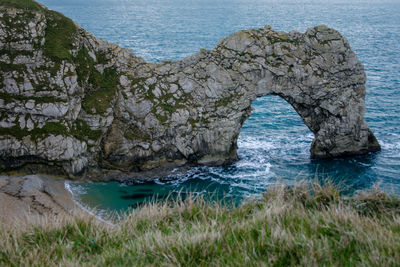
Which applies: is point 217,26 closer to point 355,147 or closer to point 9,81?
point 355,147

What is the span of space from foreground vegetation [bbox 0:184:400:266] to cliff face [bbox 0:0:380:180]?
65.6 feet

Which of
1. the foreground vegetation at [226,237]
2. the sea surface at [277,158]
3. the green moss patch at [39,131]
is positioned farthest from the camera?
the sea surface at [277,158]

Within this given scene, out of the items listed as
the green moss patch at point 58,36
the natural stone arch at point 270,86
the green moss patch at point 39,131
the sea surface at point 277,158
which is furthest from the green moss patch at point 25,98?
the natural stone arch at point 270,86

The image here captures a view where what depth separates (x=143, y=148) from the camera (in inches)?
1204

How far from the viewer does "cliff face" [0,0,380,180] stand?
2759cm

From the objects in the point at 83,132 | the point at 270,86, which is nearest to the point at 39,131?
the point at 83,132

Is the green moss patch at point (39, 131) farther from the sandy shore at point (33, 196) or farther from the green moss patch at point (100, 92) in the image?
the sandy shore at point (33, 196)

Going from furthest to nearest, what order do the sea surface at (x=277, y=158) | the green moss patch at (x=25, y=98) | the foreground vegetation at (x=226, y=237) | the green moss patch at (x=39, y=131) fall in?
the sea surface at (x=277, y=158) < the green moss patch at (x=25, y=98) < the green moss patch at (x=39, y=131) < the foreground vegetation at (x=226, y=237)

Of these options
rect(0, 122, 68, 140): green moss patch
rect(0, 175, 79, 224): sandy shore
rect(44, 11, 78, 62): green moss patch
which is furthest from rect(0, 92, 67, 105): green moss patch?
rect(0, 175, 79, 224): sandy shore

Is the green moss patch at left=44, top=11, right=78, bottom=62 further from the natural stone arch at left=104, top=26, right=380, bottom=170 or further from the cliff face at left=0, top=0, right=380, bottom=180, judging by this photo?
the natural stone arch at left=104, top=26, right=380, bottom=170

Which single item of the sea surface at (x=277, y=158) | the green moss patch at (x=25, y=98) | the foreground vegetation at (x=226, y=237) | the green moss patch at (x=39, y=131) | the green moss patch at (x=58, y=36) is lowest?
the sea surface at (x=277, y=158)

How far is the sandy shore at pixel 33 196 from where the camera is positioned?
2166 cm

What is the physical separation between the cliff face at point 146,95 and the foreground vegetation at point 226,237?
65.6ft

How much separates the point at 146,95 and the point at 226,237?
2477 cm
